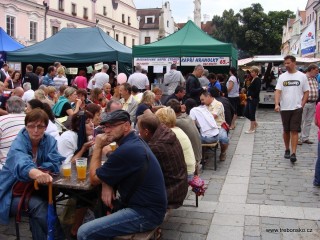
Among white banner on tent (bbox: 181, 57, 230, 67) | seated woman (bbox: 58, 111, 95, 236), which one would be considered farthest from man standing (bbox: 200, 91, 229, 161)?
white banner on tent (bbox: 181, 57, 230, 67)

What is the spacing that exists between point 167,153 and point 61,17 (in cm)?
3868

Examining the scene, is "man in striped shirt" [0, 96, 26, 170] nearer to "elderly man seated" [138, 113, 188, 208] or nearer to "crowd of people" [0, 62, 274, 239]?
"crowd of people" [0, 62, 274, 239]

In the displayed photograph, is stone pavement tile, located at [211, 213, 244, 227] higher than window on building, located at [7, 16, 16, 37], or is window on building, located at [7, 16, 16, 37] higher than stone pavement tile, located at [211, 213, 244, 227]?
window on building, located at [7, 16, 16, 37]

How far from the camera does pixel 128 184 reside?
295 centimetres

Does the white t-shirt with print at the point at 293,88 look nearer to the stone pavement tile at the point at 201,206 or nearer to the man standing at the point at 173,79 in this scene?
the stone pavement tile at the point at 201,206

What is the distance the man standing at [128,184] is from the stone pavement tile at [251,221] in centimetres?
174

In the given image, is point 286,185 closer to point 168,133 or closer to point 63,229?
point 168,133

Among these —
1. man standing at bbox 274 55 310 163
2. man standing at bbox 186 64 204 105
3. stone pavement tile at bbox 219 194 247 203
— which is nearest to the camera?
stone pavement tile at bbox 219 194 247 203

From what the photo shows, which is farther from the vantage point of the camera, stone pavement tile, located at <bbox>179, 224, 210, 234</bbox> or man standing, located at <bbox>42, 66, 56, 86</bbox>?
man standing, located at <bbox>42, 66, 56, 86</bbox>

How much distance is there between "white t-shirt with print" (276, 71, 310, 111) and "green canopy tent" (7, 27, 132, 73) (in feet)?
25.1

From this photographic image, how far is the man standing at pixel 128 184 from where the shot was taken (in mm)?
2896

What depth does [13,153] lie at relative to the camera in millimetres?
3359

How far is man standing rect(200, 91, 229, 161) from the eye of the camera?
7285 millimetres

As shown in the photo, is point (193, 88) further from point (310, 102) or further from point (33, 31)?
point (33, 31)
